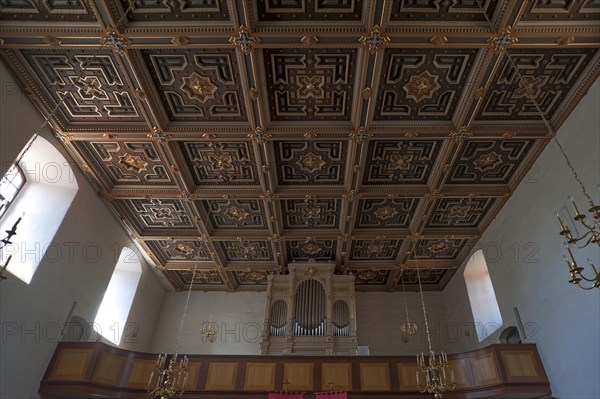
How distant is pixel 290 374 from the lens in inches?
435

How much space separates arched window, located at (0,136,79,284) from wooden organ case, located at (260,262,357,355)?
23.1ft

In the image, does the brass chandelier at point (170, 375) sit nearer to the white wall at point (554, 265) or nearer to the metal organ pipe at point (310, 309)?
the metal organ pipe at point (310, 309)

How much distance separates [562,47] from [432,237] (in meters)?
7.15

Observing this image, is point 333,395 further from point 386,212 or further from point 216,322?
point 216,322

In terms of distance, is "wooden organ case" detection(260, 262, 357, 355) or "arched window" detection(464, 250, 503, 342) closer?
"arched window" detection(464, 250, 503, 342)

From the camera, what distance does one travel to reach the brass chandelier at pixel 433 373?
27.3ft

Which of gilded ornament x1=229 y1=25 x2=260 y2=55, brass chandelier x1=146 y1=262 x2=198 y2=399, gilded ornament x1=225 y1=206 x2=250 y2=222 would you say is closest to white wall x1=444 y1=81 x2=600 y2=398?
gilded ornament x1=229 y1=25 x2=260 y2=55

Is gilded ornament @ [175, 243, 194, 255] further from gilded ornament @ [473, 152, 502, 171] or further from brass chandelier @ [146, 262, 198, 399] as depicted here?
gilded ornament @ [473, 152, 502, 171]

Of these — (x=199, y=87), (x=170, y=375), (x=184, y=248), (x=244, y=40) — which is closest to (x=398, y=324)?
(x=184, y=248)

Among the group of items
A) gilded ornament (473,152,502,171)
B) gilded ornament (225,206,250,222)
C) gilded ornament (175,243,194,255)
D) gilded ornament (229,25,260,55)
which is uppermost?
gilded ornament (473,152,502,171)

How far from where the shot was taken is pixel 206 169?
1098 centimetres

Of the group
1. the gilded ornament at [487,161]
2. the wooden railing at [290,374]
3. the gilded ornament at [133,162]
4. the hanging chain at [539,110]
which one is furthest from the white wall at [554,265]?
the gilded ornament at [133,162]

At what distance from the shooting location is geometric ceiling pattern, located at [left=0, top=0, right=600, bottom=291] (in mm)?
7355

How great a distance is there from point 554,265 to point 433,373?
12.6 feet
